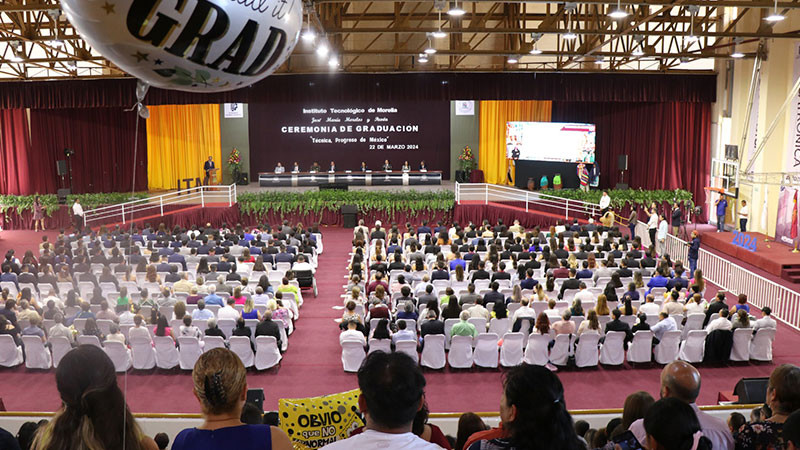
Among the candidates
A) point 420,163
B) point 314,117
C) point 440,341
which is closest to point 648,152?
point 420,163

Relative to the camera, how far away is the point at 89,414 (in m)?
2.40

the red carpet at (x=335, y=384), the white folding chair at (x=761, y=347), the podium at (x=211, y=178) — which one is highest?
the podium at (x=211, y=178)

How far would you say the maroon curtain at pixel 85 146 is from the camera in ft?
81.0

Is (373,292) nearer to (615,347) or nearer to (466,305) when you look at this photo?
(466,305)

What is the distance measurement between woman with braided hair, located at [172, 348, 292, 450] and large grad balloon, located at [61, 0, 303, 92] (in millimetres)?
1303

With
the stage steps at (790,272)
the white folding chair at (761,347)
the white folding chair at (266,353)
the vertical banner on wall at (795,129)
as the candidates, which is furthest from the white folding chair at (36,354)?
the vertical banner on wall at (795,129)

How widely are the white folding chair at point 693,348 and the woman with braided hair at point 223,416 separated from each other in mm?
8788

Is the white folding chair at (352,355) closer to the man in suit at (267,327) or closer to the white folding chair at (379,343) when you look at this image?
the white folding chair at (379,343)

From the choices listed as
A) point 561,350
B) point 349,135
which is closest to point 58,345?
point 561,350

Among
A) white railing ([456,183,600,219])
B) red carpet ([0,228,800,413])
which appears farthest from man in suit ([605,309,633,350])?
white railing ([456,183,600,219])

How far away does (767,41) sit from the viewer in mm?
19078

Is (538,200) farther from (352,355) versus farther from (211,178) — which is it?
(352,355)

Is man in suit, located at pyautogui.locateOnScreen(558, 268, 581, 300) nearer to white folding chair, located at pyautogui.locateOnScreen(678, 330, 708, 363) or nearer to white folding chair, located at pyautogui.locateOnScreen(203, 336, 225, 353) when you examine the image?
white folding chair, located at pyautogui.locateOnScreen(678, 330, 708, 363)

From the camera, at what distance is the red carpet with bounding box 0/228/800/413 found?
8.98 metres
